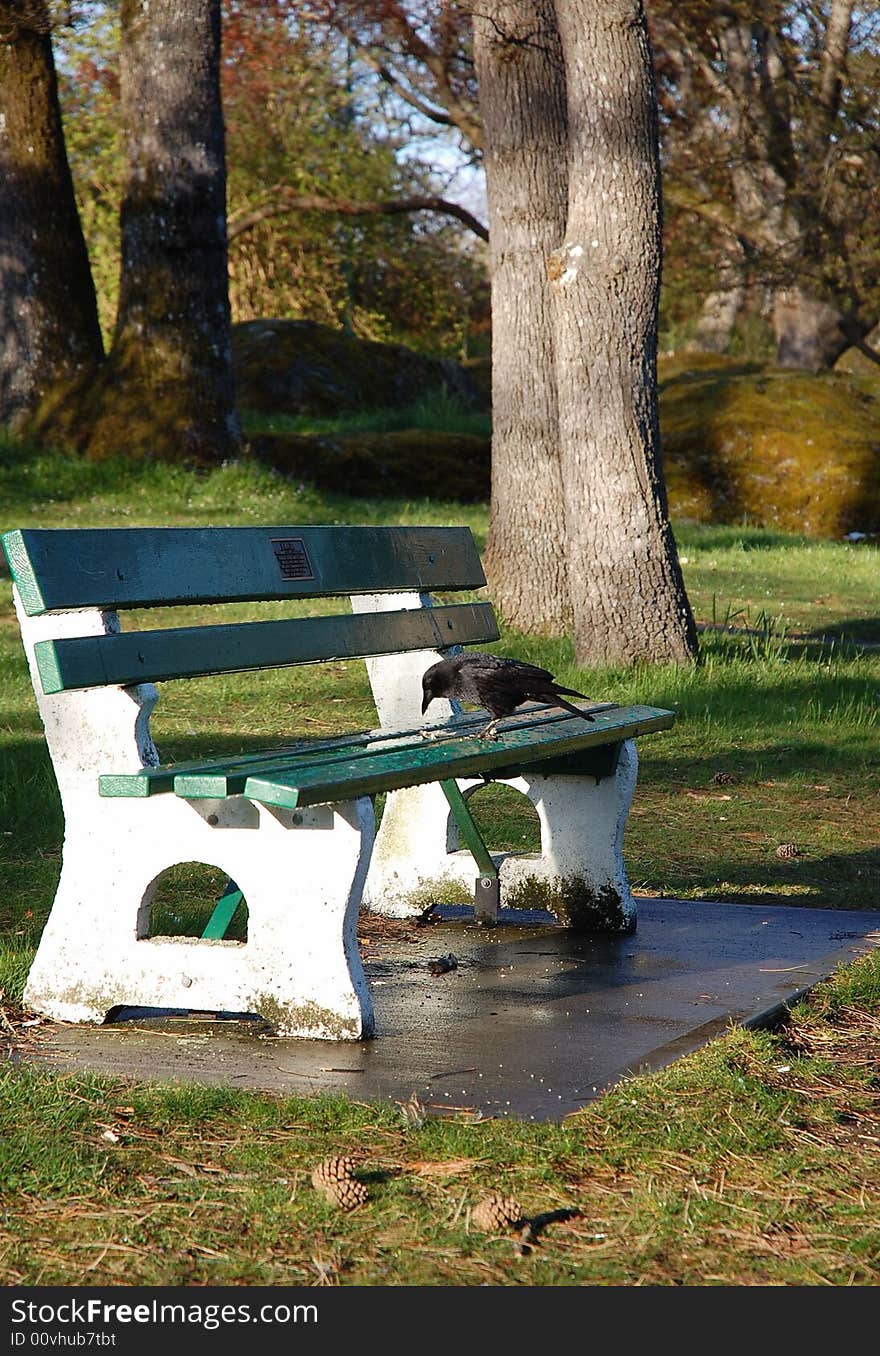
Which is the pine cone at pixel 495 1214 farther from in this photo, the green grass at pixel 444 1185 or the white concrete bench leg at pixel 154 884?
the white concrete bench leg at pixel 154 884

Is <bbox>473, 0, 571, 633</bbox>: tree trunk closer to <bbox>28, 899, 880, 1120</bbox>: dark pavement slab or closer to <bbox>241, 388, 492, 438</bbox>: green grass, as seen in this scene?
<bbox>28, 899, 880, 1120</bbox>: dark pavement slab

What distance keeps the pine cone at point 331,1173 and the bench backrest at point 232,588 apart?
1268 millimetres

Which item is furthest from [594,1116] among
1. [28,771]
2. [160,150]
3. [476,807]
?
[160,150]

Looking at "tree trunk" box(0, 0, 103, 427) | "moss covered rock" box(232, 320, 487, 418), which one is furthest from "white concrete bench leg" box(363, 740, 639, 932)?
"moss covered rock" box(232, 320, 487, 418)

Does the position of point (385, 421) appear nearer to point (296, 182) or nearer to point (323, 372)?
point (323, 372)

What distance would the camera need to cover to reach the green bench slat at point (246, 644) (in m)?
3.52

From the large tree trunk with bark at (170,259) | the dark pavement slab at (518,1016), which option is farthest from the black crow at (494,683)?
the large tree trunk with bark at (170,259)

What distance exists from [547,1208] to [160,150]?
1220 cm

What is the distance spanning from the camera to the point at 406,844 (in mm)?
4840

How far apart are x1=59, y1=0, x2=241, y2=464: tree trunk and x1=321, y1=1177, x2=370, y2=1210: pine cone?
11218mm

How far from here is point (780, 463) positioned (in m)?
15.1

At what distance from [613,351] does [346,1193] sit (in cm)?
604

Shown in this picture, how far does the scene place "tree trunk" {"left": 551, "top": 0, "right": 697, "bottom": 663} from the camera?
7922 millimetres

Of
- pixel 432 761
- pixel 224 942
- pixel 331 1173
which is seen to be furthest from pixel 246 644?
pixel 331 1173
